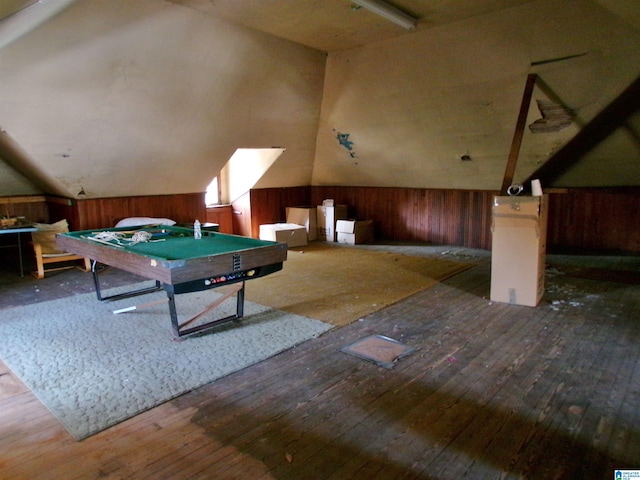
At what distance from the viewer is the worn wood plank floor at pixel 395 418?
6.61 feet

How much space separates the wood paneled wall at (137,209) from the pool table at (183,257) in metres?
1.68

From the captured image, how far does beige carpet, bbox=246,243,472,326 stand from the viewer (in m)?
4.25

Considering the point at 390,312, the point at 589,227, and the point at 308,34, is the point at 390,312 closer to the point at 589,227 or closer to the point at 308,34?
the point at 308,34

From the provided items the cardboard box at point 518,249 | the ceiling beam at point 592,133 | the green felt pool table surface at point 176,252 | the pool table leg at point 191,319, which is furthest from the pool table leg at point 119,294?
the ceiling beam at point 592,133

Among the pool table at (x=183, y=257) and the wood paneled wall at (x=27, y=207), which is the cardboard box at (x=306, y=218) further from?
the wood paneled wall at (x=27, y=207)

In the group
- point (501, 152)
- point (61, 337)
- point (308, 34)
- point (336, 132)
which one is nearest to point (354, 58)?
point (308, 34)

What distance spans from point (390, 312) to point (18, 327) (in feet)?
10.5

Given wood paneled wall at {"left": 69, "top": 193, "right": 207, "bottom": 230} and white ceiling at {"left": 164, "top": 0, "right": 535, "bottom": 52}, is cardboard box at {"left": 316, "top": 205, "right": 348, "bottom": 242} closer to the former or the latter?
wood paneled wall at {"left": 69, "top": 193, "right": 207, "bottom": 230}

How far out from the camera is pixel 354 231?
7562 millimetres

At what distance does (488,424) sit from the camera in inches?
91.4

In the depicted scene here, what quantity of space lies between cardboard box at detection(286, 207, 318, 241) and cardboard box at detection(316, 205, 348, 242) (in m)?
0.09

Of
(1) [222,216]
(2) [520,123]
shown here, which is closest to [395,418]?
(2) [520,123]

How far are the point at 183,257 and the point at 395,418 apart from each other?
5.98ft

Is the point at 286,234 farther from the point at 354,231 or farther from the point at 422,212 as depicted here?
the point at 422,212
